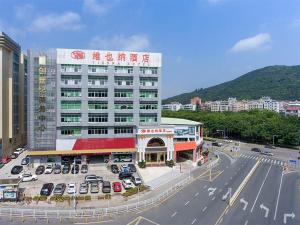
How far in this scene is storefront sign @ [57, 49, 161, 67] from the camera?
206ft

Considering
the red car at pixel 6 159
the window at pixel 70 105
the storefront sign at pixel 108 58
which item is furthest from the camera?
the red car at pixel 6 159

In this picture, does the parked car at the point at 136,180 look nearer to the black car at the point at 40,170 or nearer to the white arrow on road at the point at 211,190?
the white arrow on road at the point at 211,190

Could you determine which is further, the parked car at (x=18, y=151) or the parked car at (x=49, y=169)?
the parked car at (x=18, y=151)

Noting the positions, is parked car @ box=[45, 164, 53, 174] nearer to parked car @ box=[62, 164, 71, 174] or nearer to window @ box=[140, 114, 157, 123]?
parked car @ box=[62, 164, 71, 174]

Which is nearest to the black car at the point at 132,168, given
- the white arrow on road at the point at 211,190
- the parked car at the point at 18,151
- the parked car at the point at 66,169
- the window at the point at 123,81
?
the parked car at the point at 66,169

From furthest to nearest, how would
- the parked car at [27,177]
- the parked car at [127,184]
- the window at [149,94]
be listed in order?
the window at [149,94] → the parked car at [27,177] → the parked car at [127,184]

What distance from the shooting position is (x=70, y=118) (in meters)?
63.6

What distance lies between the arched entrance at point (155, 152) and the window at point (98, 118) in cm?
1015

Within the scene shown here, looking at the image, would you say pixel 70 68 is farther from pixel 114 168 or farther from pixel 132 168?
pixel 132 168

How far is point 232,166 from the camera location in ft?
220

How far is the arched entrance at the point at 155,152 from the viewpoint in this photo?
209 ft

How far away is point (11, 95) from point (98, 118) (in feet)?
67.5

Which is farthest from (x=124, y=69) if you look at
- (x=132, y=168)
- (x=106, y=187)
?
(x=106, y=187)

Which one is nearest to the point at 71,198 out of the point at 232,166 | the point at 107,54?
the point at 107,54
